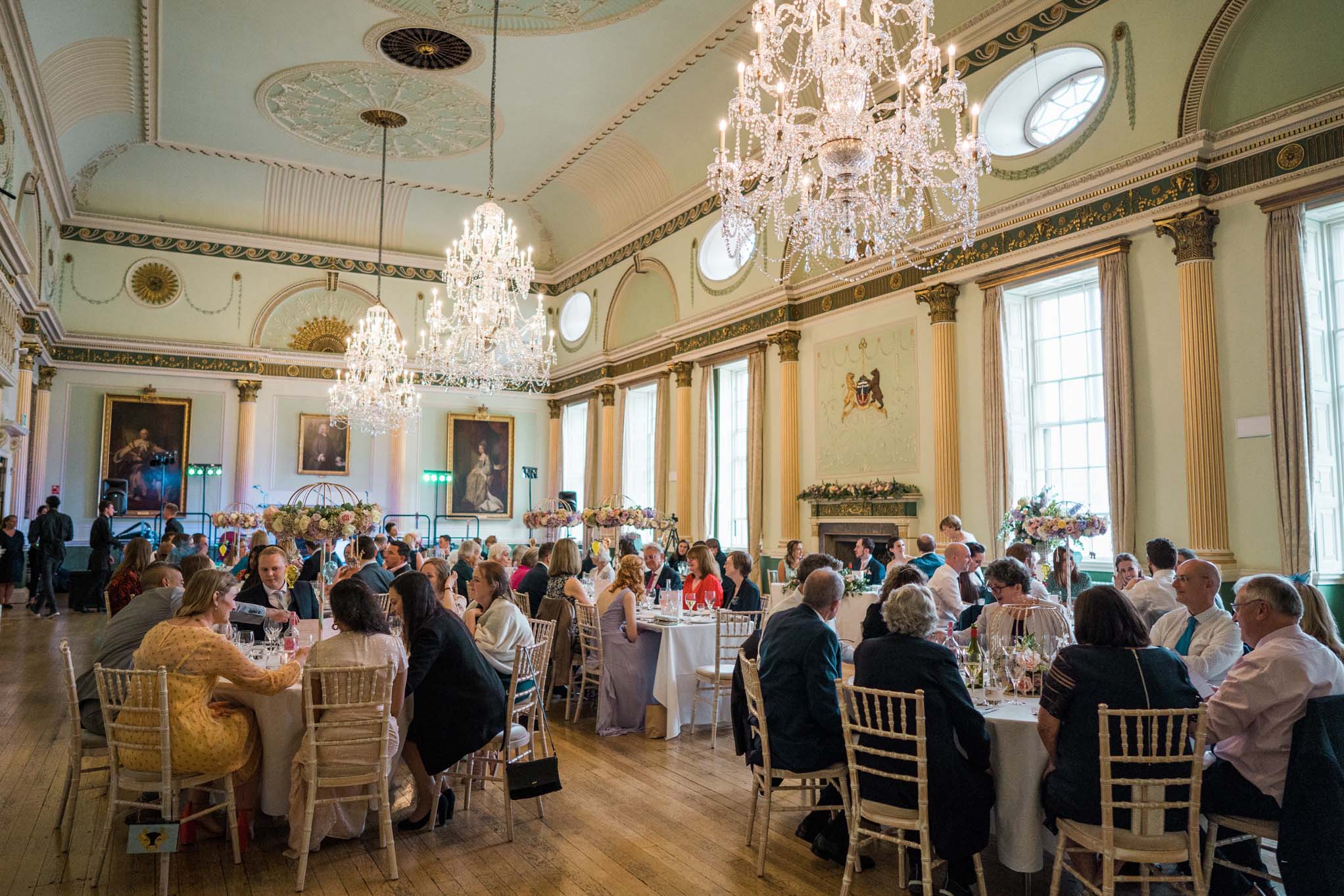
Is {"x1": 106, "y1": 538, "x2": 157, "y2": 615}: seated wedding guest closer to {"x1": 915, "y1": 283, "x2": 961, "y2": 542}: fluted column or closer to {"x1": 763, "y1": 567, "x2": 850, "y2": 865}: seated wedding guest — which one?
{"x1": 763, "y1": 567, "x2": 850, "y2": 865}: seated wedding guest

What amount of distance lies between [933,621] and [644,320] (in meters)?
12.3

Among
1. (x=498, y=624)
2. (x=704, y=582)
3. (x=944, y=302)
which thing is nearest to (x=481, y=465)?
(x=704, y=582)

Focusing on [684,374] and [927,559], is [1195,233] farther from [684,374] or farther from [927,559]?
[684,374]

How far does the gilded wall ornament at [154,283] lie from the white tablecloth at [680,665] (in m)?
13.6

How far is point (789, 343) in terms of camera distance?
1133 centimetres

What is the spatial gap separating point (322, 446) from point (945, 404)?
1231cm

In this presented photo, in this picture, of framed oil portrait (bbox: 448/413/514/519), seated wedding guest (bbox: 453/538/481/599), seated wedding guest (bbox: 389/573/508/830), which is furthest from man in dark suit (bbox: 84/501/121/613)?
seated wedding guest (bbox: 389/573/508/830)

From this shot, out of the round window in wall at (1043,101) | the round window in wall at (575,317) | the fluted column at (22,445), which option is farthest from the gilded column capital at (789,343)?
the fluted column at (22,445)

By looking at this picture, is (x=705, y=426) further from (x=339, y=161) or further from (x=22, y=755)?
(x=22, y=755)

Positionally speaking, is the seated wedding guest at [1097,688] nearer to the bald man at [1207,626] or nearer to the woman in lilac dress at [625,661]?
the bald man at [1207,626]

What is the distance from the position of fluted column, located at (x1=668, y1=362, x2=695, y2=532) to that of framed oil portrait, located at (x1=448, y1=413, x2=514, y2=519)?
5.70 meters

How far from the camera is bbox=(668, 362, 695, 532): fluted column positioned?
13477 mm

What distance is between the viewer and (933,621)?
344 cm

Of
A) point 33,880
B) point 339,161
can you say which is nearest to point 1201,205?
point 33,880
